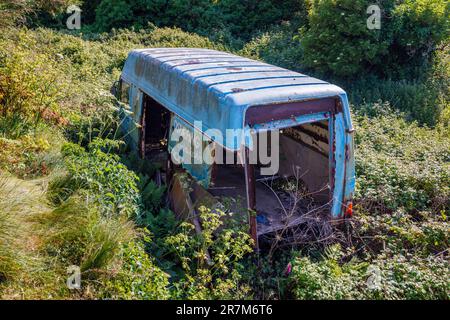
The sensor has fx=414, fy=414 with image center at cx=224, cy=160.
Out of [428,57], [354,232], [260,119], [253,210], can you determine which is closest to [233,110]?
[260,119]

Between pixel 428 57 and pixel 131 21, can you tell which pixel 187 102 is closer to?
pixel 428 57

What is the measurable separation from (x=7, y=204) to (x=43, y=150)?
5.55ft

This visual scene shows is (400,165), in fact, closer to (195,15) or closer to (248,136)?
(248,136)

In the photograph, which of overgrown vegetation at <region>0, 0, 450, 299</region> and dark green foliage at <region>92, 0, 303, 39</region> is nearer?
overgrown vegetation at <region>0, 0, 450, 299</region>

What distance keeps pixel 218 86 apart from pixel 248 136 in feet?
2.84

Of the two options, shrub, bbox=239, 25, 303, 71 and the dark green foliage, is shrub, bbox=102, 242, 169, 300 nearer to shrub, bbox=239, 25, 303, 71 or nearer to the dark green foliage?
shrub, bbox=239, 25, 303, 71

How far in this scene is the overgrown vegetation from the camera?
422 centimetres

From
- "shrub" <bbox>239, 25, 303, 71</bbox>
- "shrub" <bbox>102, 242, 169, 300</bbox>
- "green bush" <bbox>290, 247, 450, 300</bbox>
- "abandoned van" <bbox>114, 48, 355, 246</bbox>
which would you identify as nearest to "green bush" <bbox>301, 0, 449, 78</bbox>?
"shrub" <bbox>239, 25, 303, 71</bbox>

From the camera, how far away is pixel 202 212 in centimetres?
457

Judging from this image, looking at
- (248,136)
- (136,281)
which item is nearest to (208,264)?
(136,281)

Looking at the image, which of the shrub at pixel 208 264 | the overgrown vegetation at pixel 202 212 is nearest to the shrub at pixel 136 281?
the overgrown vegetation at pixel 202 212

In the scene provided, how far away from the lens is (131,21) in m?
17.9

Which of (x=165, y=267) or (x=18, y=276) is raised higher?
(x=18, y=276)

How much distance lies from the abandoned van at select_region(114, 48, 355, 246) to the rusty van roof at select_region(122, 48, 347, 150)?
0.01 m
